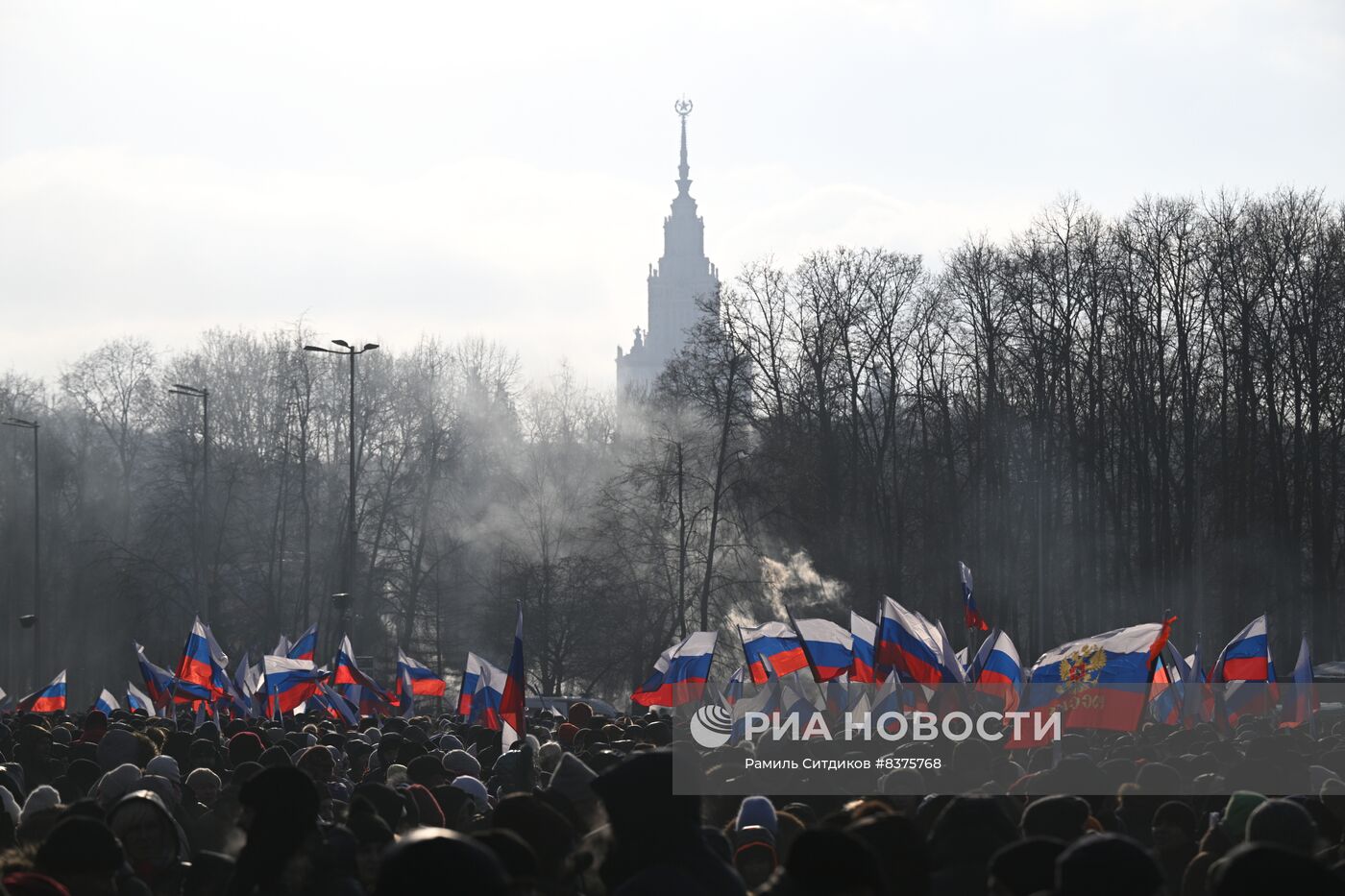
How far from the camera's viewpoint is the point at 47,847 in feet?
18.6

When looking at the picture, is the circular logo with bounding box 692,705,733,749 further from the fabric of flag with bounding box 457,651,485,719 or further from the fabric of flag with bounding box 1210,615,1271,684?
the fabric of flag with bounding box 1210,615,1271,684

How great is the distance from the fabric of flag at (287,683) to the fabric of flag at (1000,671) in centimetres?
1025

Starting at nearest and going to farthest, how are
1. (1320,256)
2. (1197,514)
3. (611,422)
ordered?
(1320,256)
(1197,514)
(611,422)

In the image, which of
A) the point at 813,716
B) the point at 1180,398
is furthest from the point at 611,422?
the point at 813,716

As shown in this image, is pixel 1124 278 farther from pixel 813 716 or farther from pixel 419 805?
pixel 419 805

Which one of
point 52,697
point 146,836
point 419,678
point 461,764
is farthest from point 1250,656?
point 52,697

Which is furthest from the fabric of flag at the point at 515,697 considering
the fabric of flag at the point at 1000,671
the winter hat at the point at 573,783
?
the winter hat at the point at 573,783

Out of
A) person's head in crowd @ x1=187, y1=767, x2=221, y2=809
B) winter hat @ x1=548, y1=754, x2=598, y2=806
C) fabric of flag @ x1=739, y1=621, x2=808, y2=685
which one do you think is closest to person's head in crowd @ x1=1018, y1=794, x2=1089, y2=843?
winter hat @ x1=548, y1=754, x2=598, y2=806

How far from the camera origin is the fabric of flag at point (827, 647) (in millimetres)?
19531

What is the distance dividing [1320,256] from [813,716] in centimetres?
3199

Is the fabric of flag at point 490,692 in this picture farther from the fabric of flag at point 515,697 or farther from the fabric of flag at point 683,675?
the fabric of flag at point 515,697

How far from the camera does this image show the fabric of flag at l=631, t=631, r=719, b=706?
2298cm

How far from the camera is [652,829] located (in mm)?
4859

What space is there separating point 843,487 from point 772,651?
28713mm
